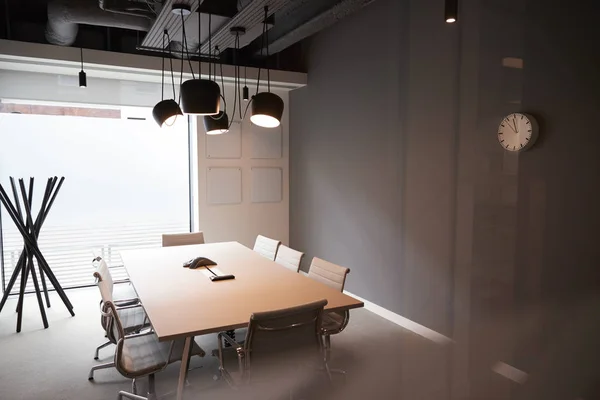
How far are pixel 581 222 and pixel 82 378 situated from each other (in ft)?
10.6

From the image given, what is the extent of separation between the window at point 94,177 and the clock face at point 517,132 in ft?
11.0

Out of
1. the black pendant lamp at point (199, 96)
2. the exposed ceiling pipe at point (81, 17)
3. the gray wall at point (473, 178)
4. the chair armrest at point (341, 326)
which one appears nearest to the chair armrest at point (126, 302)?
the chair armrest at point (341, 326)

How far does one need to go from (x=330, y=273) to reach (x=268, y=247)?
1.09m

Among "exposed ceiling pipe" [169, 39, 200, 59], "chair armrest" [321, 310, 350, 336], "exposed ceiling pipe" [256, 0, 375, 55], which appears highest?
"exposed ceiling pipe" [256, 0, 375, 55]

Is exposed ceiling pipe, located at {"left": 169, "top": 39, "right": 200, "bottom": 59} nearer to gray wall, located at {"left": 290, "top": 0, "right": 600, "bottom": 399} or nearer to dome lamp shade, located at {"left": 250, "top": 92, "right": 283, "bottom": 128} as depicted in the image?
gray wall, located at {"left": 290, "top": 0, "right": 600, "bottom": 399}

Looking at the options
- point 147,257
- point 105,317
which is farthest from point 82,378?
point 147,257

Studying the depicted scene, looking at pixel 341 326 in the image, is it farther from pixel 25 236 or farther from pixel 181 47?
pixel 25 236

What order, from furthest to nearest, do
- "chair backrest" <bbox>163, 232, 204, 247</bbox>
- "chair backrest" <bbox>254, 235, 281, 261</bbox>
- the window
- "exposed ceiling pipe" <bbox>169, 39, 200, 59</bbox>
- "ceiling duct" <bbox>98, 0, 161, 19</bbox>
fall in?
1. the window
2. "chair backrest" <bbox>163, 232, 204, 247</bbox>
3. "exposed ceiling pipe" <bbox>169, 39, 200, 59</bbox>
4. "chair backrest" <bbox>254, 235, 281, 261</bbox>
5. "ceiling duct" <bbox>98, 0, 161, 19</bbox>

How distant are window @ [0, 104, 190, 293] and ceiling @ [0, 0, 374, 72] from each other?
2.98 ft

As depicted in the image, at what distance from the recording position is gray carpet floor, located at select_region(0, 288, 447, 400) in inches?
67.4

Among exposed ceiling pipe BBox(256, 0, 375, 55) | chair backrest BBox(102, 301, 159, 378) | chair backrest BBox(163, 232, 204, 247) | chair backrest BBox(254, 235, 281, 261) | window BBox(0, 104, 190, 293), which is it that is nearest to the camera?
chair backrest BBox(102, 301, 159, 378)

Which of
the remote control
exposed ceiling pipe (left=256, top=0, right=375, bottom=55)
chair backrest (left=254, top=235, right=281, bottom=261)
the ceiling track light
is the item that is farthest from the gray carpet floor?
exposed ceiling pipe (left=256, top=0, right=375, bottom=55)

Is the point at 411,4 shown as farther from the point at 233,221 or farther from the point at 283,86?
the point at 233,221

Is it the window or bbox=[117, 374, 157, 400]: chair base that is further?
the window
